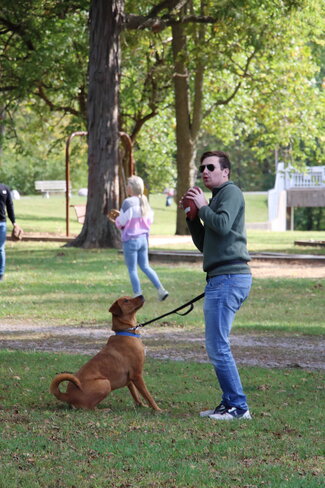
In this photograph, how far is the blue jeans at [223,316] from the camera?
6.60 meters

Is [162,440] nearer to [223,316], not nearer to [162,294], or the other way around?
[223,316]

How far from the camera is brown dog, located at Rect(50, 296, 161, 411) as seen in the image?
6.97m

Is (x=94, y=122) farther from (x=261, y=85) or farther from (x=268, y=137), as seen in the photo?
(x=268, y=137)

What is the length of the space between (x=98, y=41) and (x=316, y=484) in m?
20.2

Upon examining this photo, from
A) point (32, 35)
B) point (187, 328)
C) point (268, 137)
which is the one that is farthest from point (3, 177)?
point (187, 328)

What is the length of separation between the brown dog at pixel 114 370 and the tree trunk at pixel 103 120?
16702 millimetres

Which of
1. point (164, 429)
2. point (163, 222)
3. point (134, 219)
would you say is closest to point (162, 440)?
point (164, 429)

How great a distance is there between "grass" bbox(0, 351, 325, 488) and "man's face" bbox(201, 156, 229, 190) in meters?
1.72

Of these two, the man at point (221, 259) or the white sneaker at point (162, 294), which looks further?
the white sneaker at point (162, 294)

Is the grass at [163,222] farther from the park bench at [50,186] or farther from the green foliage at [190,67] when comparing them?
the park bench at [50,186]

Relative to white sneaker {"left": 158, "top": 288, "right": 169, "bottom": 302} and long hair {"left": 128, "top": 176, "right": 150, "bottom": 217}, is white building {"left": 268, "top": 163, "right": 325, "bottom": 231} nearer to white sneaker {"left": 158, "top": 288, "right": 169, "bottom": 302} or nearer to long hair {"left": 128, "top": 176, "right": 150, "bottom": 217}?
white sneaker {"left": 158, "top": 288, "right": 169, "bottom": 302}

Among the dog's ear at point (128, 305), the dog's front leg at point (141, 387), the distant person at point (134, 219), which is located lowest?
the dog's front leg at point (141, 387)

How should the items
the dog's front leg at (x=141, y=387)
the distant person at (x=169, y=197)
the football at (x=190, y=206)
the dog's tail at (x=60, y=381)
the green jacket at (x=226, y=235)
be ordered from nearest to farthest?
the green jacket at (x=226, y=235) → the football at (x=190, y=206) → the dog's tail at (x=60, y=381) → the dog's front leg at (x=141, y=387) → the distant person at (x=169, y=197)

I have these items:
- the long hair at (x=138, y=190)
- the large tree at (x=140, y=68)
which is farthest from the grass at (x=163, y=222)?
the long hair at (x=138, y=190)
